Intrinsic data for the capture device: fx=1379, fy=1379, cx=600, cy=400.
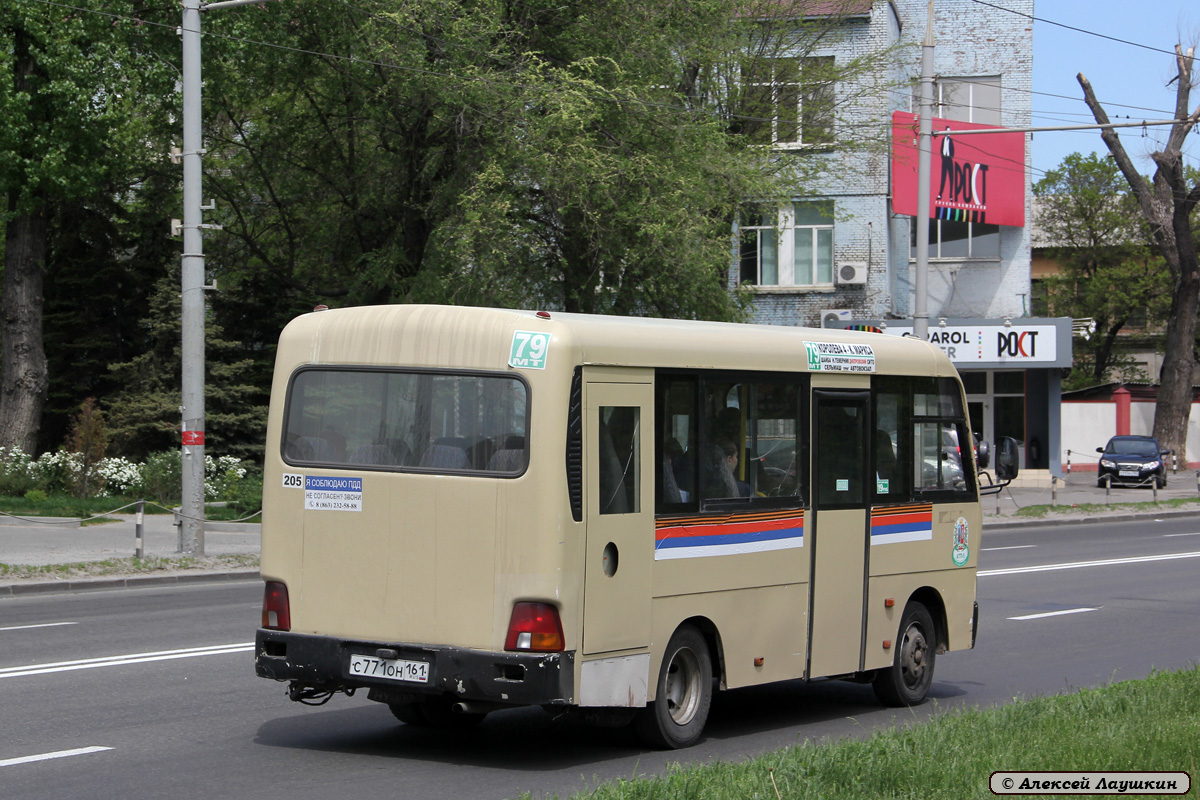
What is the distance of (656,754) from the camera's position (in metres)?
8.01

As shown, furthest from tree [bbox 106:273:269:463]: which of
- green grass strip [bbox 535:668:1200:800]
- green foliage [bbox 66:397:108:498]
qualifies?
green grass strip [bbox 535:668:1200:800]

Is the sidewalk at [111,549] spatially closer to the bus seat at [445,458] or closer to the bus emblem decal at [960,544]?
the bus seat at [445,458]

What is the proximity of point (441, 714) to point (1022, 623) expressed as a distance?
8008 millimetres

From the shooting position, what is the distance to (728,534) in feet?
27.9

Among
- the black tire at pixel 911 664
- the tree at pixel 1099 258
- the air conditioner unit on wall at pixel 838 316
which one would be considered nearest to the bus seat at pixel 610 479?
the black tire at pixel 911 664

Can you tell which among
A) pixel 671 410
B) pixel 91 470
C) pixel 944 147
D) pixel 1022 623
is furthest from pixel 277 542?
pixel 944 147

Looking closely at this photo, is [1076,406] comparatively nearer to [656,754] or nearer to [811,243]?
[811,243]

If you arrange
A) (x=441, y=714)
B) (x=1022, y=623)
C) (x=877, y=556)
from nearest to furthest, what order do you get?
1. (x=441, y=714)
2. (x=877, y=556)
3. (x=1022, y=623)

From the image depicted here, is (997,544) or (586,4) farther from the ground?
(586,4)

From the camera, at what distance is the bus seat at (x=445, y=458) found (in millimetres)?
7621

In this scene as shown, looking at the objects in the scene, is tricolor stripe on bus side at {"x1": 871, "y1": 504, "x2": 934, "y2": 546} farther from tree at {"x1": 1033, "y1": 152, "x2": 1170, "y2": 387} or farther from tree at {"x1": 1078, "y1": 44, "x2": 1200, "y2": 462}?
tree at {"x1": 1033, "y1": 152, "x2": 1170, "y2": 387}

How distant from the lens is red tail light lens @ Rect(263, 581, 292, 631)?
26.2 feet

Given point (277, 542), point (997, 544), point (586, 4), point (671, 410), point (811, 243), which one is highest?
point (586, 4)

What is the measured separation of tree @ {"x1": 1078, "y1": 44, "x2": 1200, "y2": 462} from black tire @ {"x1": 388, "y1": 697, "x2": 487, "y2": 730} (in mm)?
40281
